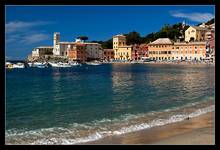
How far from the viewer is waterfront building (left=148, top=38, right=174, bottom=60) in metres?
66.2

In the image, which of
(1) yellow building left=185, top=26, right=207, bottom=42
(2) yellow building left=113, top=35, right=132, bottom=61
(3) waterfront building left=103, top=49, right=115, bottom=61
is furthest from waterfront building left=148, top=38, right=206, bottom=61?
(3) waterfront building left=103, top=49, right=115, bottom=61

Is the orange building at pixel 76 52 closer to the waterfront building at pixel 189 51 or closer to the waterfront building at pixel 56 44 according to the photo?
the waterfront building at pixel 56 44

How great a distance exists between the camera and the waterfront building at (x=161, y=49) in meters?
66.2

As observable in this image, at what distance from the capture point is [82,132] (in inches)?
258

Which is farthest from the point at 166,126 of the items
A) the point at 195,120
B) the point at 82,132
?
the point at 82,132

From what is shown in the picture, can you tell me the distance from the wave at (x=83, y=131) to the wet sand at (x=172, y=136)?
0.26 meters

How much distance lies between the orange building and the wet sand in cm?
6348

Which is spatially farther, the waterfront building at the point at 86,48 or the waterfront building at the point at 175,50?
the waterfront building at the point at 86,48

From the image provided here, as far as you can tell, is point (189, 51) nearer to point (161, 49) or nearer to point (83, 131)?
point (161, 49)

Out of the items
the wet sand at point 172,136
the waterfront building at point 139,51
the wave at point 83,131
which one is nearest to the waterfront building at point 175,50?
the waterfront building at point 139,51

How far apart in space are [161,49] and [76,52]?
15.3 m

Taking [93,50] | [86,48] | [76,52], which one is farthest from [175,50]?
[76,52]
